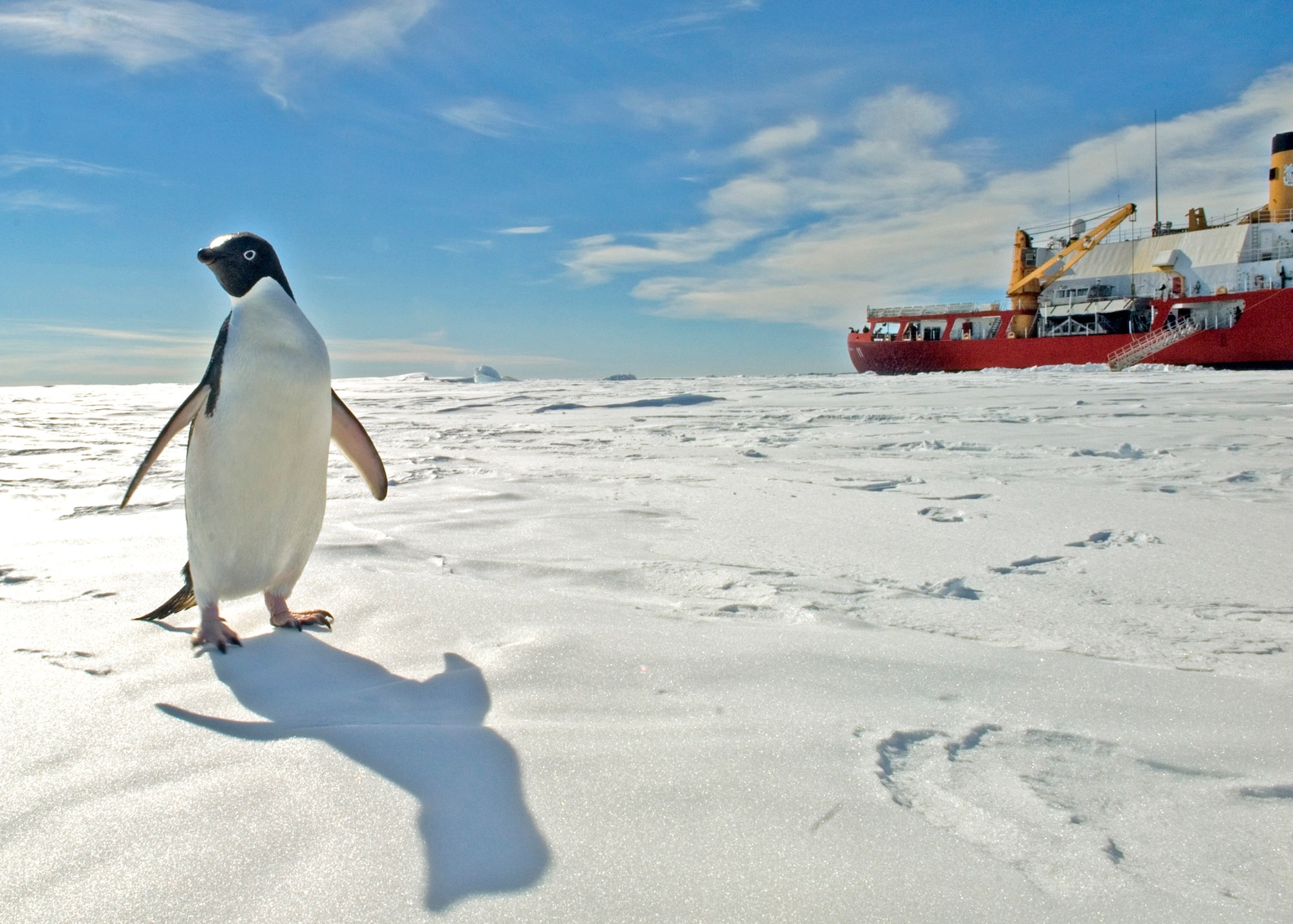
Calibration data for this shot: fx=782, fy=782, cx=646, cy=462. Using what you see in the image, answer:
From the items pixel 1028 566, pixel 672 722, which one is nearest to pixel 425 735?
pixel 672 722

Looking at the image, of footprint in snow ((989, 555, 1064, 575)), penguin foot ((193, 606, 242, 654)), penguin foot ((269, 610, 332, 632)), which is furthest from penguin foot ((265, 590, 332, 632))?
footprint in snow ((989, 555, 1064, 575))

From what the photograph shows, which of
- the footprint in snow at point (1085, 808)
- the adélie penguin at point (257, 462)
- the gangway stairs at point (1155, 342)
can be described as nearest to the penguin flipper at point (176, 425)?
the adélie penguin at point (257, 462)

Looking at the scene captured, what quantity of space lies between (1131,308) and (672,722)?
84.8 ft

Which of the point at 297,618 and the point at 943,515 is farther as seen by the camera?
the point at 943,515

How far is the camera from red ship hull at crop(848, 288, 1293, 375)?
20.1 meters

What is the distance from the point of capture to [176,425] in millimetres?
1988

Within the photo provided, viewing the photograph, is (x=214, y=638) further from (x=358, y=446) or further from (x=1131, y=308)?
(x=1131, y=308)

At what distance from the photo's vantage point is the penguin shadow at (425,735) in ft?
2.85

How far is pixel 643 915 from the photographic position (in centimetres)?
78

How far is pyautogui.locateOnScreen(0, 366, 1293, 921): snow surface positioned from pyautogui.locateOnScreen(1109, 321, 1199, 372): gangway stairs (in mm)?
21098

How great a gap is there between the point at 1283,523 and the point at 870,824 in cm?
240

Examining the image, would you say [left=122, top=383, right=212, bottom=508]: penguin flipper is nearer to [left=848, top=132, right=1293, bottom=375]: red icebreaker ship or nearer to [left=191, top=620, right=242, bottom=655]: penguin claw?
[left=191, top=620, right=242, bottom=655]: penguin claw

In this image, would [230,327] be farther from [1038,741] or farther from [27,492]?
[27,492]

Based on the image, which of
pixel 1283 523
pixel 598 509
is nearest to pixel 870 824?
pixel 598 509
